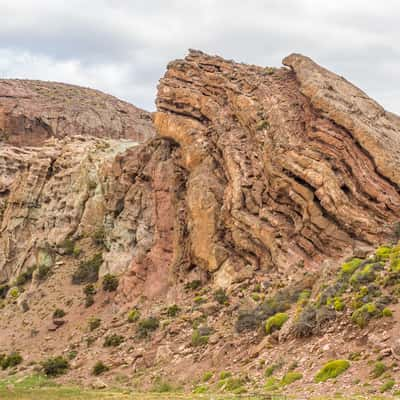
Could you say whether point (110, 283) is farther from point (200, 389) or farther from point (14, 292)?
point (200, 389)

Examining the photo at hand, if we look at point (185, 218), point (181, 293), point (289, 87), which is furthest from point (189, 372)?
point (289, 87)

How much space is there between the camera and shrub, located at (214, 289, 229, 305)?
90.6 ft

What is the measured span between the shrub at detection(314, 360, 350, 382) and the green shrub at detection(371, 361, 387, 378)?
109 cm

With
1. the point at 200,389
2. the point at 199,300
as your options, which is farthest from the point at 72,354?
the point at 200,389

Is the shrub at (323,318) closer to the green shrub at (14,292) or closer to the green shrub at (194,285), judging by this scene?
the green shrub at (194,285)

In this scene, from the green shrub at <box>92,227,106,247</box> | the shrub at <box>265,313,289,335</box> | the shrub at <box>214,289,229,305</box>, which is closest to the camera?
the shrub at <box>265,313,289,335</box>

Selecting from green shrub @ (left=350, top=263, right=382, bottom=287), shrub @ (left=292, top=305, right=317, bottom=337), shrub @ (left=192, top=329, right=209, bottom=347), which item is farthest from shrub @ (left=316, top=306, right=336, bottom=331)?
Result: shrub @ (left=192, top=329, right=209, bottom=347)

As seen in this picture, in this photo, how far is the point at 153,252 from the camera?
36844 mm

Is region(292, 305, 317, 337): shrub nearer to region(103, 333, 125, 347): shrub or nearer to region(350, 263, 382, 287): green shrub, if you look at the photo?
region(350, 263, 382, 287): green shrub

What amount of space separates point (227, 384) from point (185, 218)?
57.7 ft

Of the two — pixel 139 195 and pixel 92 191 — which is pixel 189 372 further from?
pixel 92 191

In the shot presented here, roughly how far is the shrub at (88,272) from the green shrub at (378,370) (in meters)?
29.8

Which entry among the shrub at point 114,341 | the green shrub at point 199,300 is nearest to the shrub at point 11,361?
the shrub at point 114,341

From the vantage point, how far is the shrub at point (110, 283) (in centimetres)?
3838
